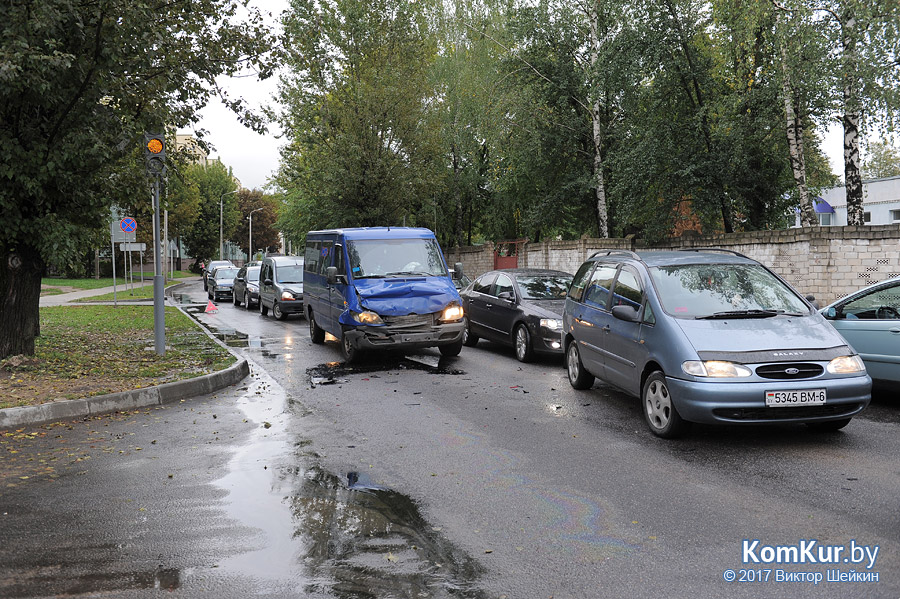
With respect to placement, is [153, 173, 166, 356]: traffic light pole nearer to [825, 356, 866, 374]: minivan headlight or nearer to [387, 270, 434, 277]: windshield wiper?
[387, 270, 434, 277]: windshield wiper

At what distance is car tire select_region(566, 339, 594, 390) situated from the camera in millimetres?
9305

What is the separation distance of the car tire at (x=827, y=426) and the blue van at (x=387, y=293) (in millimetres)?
6097

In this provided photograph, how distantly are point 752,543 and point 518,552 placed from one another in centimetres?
134

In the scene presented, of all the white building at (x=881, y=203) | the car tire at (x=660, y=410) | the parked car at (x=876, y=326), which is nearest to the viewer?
the car tire at (x=660, y=410)

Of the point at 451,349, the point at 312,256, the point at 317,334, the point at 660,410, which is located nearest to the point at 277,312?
the point at 312,256

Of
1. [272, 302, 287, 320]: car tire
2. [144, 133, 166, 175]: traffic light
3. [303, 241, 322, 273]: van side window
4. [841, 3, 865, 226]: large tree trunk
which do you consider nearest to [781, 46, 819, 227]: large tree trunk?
[841, 3, 865, 226]: large tree trunk

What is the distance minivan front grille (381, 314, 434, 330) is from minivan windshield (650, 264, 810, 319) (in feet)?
15.6

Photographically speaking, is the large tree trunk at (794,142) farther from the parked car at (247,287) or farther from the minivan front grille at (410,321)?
the parked car at (247,287)

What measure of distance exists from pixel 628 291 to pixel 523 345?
4.41m

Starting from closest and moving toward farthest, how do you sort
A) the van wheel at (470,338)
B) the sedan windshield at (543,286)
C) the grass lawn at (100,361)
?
the grass lawn at (100,361), the sedan windshield at (543,286), the van wheel at (470,338)

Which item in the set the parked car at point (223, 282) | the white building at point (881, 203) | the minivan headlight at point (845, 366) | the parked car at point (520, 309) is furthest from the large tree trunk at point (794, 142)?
the white building at point (881, 203)

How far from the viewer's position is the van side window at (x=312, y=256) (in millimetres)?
14852

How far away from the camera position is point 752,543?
418 cm

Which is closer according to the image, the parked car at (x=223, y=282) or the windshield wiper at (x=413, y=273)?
the windshield wiper at (x=413, y=273)
